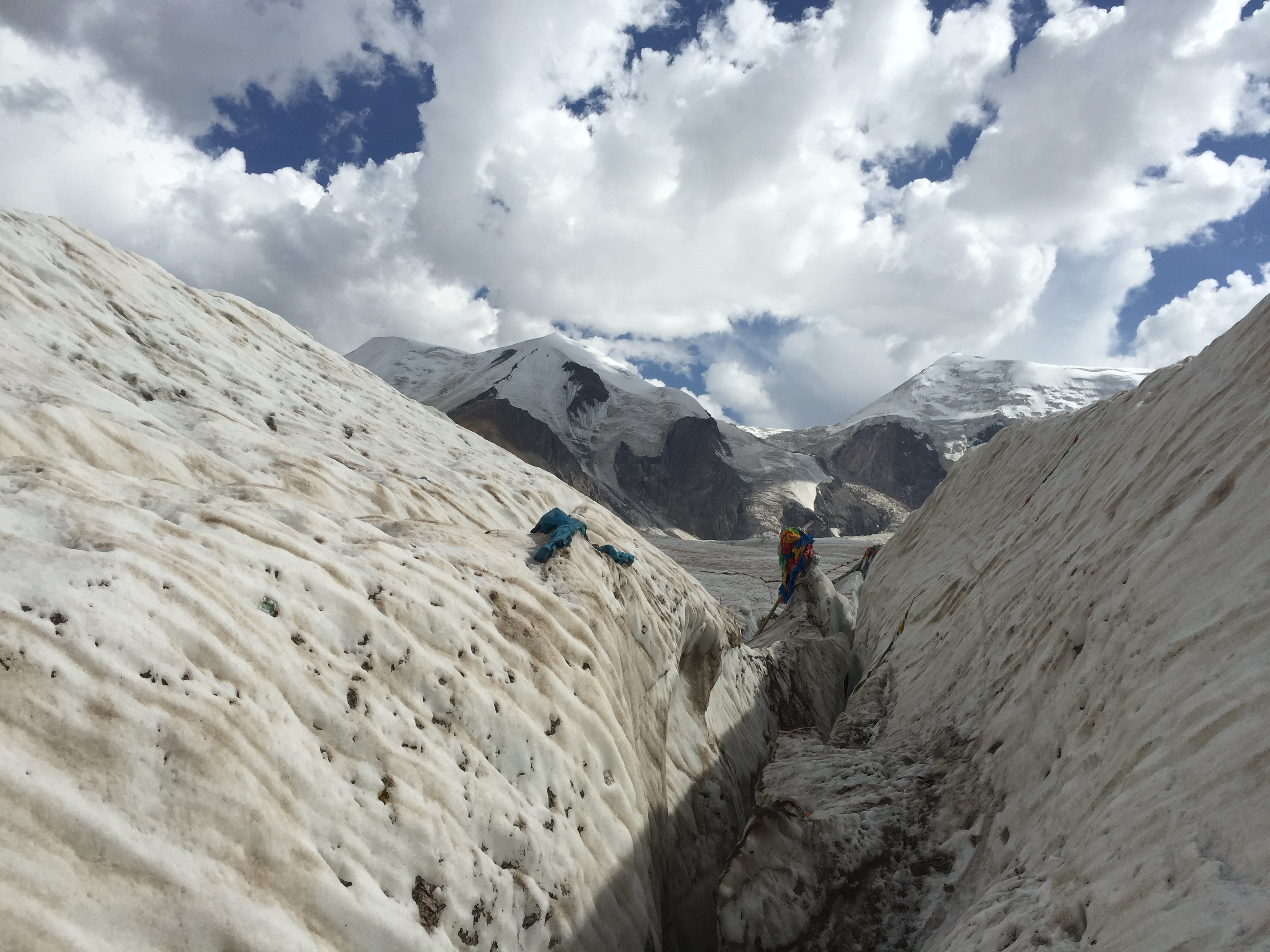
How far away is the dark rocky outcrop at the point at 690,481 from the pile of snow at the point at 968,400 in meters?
20.8

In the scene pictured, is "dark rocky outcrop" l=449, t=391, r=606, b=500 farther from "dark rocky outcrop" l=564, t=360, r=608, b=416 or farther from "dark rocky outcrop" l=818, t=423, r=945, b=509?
"dark rocky outcrop" l=818, t=423, r=945, b=509

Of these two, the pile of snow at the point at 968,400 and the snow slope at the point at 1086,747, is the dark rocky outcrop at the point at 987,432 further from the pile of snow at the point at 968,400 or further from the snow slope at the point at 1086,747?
the snow slope at the point at 1086,747

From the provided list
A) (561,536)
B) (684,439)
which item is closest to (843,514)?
(684,439)

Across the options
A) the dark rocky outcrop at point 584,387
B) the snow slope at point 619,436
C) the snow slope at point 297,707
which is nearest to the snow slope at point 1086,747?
the snow slope at point 297,707

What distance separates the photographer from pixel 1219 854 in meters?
2.01

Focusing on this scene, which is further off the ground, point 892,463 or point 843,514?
point 892,463

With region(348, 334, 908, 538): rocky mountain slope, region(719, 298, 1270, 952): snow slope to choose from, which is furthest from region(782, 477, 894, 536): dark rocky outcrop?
region(719, 298, 1270, 952): snow slope

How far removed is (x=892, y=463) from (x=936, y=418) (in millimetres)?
14011

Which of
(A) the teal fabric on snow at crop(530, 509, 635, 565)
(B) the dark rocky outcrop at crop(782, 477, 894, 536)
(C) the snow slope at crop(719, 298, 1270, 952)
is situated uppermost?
(B) the dark rocky outcrop at crop(782, 477, 894, 536)

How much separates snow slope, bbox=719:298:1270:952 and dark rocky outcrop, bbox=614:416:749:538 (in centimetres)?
5337

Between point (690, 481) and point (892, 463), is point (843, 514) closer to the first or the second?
point (690, 481)

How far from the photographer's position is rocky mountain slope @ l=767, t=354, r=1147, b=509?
7325 centimetres

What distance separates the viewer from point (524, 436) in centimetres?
5584

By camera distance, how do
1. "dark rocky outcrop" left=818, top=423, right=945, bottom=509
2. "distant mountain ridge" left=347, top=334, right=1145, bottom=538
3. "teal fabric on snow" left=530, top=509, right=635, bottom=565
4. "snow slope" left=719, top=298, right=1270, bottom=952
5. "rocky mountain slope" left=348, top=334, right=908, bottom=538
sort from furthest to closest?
1. "dark rocky outcrop" left=818, top=423, right=945, bottom=509
2. "distant mountain ridge" left=347, top=334, right=1145, bottom=538
3. "rocky mountain slope" left=348, top=334, right=908, bottom=538
4. "teal fabric on snow" left=530, top=509, right=635, bottom=565
5. "snow slope" left=719, top=298, right=1270, bottom=952
